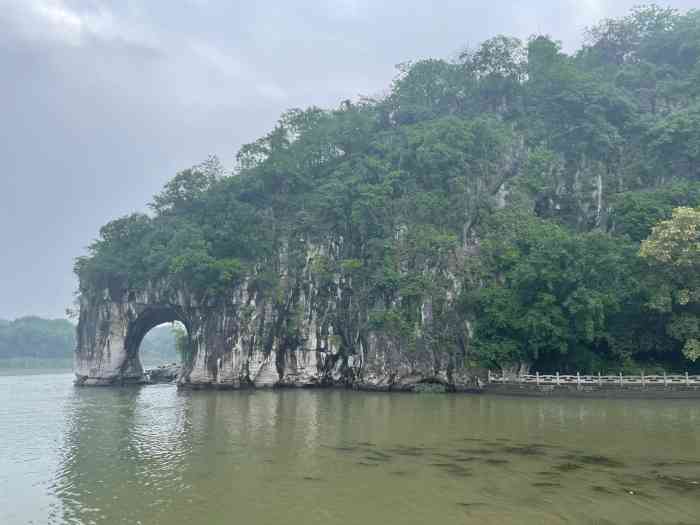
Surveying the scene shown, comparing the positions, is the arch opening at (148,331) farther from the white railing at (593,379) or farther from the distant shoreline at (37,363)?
the distant shoreline at (37,363)

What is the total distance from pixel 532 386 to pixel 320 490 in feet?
65.7

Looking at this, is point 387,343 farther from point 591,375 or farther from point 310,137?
point 310,137

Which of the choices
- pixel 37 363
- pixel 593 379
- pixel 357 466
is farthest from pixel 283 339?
pixel 37 363

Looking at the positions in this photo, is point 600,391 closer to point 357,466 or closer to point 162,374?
point 357,466

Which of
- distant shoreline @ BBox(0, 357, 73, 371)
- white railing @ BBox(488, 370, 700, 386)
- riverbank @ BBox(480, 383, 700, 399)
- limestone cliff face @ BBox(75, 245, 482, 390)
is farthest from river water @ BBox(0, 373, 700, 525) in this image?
distant shoreline @ BBox(0, 357, 73, 371)

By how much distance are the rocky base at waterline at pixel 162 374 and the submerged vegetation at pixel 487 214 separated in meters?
9.39

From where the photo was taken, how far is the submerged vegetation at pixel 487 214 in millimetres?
27484

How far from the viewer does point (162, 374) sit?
153 ft

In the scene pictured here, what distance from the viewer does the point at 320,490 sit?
10.5 meters

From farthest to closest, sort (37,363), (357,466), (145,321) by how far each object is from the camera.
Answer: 1. (37,363)
2. (145,321)
3. (357,466)

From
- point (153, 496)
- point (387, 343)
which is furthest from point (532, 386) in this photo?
point (153, 496)

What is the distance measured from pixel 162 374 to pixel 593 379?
34.5 metres

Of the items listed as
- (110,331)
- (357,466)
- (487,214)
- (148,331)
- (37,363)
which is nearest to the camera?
(357,466)

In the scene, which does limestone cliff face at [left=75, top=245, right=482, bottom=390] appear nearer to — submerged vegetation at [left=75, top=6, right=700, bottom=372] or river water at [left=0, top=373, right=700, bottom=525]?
submerged vegetation at [left=75, top=6, right=700, bottom=372]
